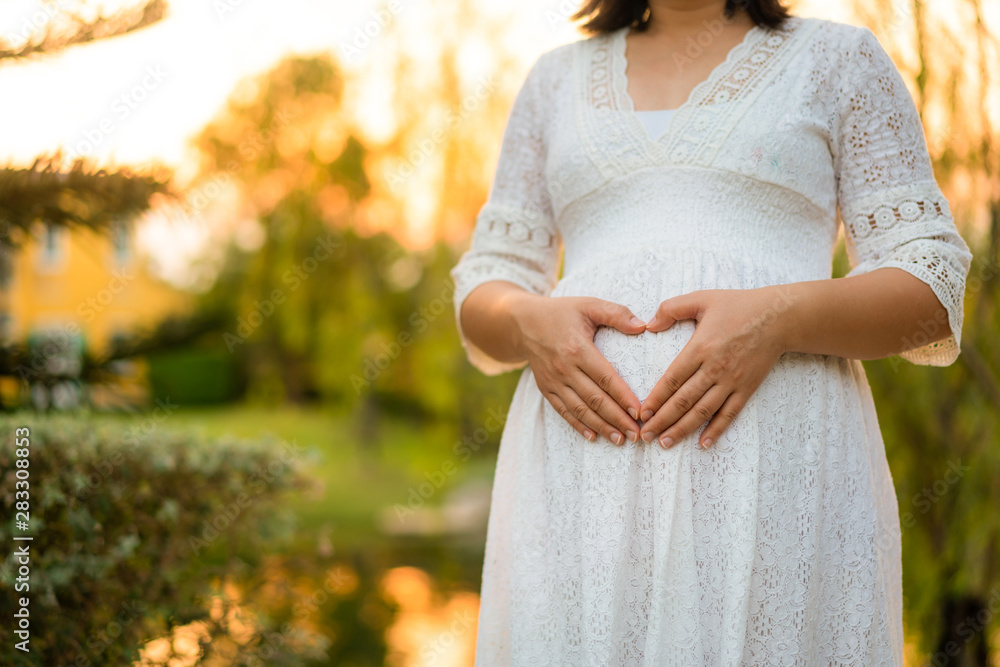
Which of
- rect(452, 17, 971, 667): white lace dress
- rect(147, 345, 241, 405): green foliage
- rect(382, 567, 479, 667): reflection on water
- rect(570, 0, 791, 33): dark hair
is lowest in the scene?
A: rect(147, 345, 241, 405): green foliage

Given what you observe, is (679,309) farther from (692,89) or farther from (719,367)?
(692,89)

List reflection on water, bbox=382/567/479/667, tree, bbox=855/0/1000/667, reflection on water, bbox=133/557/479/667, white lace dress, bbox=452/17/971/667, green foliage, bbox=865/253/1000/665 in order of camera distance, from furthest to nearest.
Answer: reflection on water, bbox=382/567/479/667, green foliage, bbox=865/253/1000/665, tree, bbox=855/0/1000/667, reflection on water, bbox=133/557/479/667, white lace dress, bbox=452/17/971/667

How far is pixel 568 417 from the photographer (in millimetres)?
1107

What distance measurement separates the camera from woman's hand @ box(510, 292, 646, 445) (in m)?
1.05

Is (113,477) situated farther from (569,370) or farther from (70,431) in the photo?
(569,370)

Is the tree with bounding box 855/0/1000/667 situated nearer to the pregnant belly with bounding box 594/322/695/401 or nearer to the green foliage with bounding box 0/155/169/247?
the pregnant belly with bounding box 594/322/695/401

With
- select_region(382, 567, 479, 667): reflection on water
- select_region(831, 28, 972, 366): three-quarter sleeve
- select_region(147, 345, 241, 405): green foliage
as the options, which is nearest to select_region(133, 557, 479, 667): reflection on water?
select_region(382, 567, 479, 667): reflection on water

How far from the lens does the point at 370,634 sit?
5.91 metres

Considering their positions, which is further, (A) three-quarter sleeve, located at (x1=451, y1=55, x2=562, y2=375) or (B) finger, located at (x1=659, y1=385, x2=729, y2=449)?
(A) three-quarter sleeve, located at (x1=451, y1=55, x2=562, y2=375)

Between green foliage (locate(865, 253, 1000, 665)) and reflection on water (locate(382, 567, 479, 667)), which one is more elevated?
→ green foliage (locate(865, 253, 1000, 665))

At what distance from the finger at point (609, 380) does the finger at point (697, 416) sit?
2.2 inches

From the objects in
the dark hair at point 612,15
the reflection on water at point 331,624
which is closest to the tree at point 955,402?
the dark hair at point 612,15

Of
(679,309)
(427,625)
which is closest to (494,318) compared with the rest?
(679,309)

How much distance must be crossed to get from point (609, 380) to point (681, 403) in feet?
0.36
